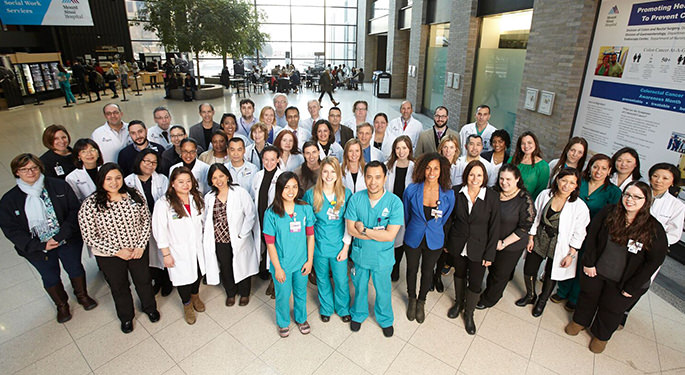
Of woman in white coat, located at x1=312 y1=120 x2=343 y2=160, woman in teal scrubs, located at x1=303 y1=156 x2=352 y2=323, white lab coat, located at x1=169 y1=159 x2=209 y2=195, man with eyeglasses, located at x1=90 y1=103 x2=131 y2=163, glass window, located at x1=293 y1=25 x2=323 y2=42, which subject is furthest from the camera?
glass window, located at x1=293 y1=25 x2=323 y2=42

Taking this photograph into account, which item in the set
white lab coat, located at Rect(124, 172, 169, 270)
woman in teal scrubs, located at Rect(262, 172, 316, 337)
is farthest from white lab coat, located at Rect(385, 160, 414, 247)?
white lab coat, located at Rect(124, 172, 169, 270)

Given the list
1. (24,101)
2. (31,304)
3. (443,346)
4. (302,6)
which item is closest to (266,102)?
(24,101)

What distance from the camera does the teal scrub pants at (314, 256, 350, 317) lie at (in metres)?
3.30

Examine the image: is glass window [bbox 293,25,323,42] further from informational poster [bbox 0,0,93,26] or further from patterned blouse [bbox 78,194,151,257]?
patterned blouse [bbox 78,194,151,257]

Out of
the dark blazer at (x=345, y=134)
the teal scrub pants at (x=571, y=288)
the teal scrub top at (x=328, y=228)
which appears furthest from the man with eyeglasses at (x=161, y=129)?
the teal scrub pants at (x=571, y=288)

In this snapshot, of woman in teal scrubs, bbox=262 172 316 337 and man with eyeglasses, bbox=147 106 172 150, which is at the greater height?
man with eyeglasses, bbox=147 106 172 150

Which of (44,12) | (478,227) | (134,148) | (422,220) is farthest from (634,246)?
(44,12)

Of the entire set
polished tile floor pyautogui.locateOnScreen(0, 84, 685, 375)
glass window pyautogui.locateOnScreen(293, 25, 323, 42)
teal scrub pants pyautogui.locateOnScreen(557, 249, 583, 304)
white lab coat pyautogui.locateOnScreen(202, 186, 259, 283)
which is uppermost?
glass window pyautogui.locateOnScreen(293, 25, 323, 42)

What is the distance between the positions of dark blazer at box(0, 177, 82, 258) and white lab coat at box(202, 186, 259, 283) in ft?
4.04

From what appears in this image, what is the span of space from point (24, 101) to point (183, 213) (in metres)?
16.8

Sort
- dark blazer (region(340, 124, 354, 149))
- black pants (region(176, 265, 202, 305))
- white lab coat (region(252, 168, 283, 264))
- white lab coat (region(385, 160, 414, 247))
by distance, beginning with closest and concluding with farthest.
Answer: black pants (region(176, 265, 202, 305))
white lab coat (region(252, 168, 283, 264))
white lab coat (region(385, 160, 414, 247))
dark blazer (region(340, 124, 354, 149))

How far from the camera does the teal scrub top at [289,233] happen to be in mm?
3037

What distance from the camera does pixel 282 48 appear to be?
83.5 ft

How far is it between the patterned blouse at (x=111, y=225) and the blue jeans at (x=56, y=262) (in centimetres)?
59
